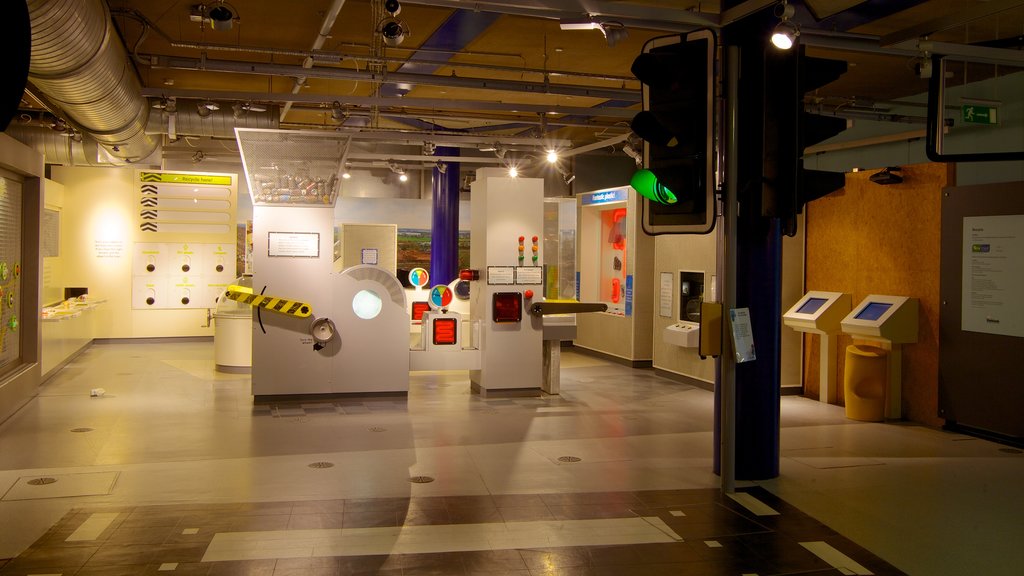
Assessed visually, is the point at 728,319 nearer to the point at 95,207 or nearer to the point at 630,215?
the point at 630,215

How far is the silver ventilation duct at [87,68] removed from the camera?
5.12 meters

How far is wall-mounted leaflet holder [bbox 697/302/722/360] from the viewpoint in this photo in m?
5.67

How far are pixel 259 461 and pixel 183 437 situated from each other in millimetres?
1266

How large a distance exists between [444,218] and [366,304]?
21.9ft

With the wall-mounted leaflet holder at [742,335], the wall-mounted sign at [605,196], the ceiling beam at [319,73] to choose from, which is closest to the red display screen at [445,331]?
the ceiling beam at [319,73]

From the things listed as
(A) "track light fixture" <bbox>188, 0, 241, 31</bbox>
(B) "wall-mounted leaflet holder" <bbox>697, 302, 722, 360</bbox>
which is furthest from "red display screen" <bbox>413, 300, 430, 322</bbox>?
(B) "wall-mounted leaflet holder" <bbox>697, 302, 722, 360</bbox>

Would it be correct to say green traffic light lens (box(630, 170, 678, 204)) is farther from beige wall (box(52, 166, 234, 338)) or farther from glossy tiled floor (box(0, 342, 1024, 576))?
beige wall (box(52, 166, 234, 338))

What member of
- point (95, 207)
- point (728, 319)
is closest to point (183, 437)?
point (728, 319)

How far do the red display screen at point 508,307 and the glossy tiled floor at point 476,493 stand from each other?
1.12m

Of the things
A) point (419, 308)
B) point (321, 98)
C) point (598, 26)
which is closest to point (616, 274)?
point (419, 308)

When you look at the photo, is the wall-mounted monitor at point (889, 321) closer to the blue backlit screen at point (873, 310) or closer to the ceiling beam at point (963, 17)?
the blue backlit screen at point (873, 310)

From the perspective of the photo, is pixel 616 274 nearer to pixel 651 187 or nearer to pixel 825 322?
pixel 825 322

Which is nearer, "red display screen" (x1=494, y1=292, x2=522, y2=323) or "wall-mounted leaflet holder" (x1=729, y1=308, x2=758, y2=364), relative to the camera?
"wall-mounted leaflet holder" (x1=729, y1=308, x2=758, y2=364)

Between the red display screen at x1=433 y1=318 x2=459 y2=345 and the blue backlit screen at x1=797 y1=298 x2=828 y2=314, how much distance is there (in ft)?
13.3
